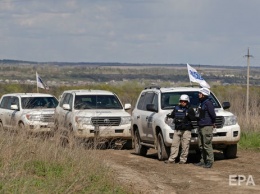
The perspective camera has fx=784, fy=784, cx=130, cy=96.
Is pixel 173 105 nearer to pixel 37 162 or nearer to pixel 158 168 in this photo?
pixel 158 168

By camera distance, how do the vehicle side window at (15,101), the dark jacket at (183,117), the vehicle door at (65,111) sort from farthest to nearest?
the vehicle side window at (15,101)
the vehicle door at (65,111)
the dark jacket at (183,117)

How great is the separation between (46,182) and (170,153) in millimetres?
7074

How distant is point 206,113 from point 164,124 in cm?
160

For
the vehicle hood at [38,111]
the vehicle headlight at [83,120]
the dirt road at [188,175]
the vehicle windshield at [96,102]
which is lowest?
the dirt road at [188,175]

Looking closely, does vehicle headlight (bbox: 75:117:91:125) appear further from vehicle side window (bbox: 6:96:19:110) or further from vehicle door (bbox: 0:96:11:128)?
vehicle door (bbox: 0:96:11:128)

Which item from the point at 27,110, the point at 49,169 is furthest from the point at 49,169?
the point at 27,110

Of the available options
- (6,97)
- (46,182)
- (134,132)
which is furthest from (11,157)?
(6,97)

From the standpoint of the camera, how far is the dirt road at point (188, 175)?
14359mm

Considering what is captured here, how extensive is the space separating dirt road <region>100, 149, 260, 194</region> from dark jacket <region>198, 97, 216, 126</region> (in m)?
1.05

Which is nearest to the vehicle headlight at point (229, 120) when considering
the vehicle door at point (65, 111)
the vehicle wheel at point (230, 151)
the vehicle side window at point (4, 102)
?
the vehicle wheel at point (230, 151)

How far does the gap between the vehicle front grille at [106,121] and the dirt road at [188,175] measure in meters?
2.30

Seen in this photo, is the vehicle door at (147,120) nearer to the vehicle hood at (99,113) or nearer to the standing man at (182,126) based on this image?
the standing man at (182,126)

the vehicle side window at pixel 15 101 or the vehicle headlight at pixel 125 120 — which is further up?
the vehicle side window at pixel 15 101

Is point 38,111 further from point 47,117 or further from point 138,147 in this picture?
point 138,147
